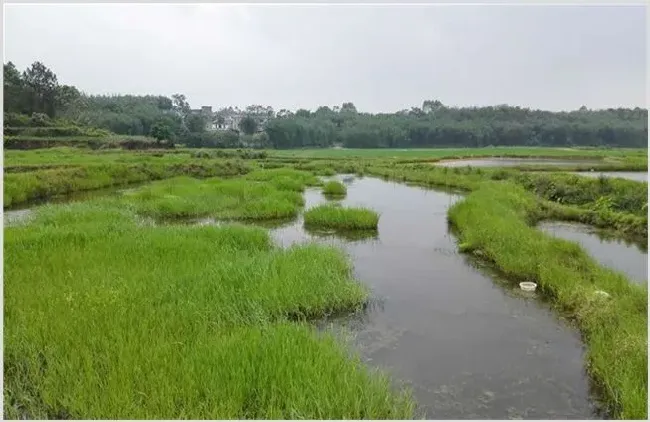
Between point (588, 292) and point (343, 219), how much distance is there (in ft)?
24.4

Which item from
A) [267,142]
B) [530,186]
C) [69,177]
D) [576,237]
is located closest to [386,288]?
[576,237]

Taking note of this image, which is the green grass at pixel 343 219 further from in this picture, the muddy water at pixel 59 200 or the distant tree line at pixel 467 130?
the distant tree line at pixel 467 130

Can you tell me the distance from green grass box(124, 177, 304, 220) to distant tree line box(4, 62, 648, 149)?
35010 millimetres

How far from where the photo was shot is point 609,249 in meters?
11.9

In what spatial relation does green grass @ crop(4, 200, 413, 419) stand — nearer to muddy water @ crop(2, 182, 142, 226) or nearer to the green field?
the green field

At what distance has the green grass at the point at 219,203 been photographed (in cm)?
1493

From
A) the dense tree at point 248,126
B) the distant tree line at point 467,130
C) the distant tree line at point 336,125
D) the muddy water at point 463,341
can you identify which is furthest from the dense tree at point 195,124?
the muddy water at point 463,341

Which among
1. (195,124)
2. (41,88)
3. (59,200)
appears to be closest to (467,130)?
(195,124)

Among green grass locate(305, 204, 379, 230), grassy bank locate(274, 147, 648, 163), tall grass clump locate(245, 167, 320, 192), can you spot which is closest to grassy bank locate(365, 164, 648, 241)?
green grass locate(305, 204, 379, 230)

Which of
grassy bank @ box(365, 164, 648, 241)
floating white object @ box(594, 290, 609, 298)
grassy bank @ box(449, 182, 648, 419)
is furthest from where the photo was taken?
grassy bank @ box(365, 164, 648, 241)

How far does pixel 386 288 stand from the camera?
340 inches

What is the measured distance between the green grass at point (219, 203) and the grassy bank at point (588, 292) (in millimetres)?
5836

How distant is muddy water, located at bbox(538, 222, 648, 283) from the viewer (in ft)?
33.3

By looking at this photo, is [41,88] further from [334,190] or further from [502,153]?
[502,153]
